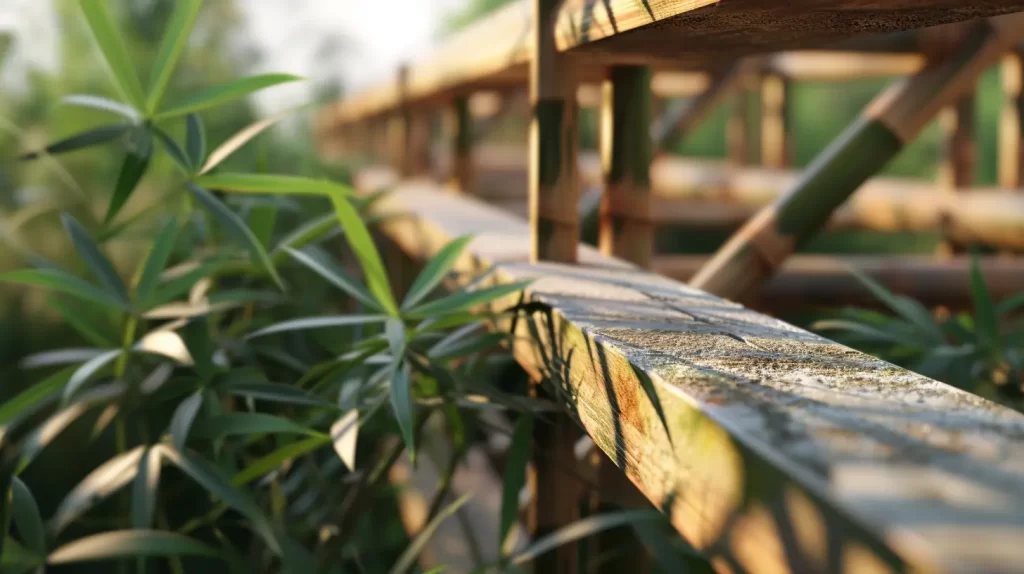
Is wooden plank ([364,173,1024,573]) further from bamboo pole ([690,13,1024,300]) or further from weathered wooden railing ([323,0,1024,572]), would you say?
bamboo pole ([690,13,1024,300])

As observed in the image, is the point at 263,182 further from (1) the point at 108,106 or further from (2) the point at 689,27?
(2) the point at 689,27

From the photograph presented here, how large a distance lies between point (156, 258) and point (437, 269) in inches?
16.1

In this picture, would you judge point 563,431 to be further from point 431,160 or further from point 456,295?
point 431,160

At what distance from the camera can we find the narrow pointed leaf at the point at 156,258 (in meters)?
1.45

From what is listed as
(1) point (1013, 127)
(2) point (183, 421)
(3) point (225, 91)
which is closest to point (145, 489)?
(2) point (183, 421)

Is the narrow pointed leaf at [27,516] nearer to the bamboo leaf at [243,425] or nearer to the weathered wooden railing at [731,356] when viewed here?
the bamboo leaf at [243,425]

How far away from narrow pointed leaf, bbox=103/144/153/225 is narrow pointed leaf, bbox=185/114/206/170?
51mm

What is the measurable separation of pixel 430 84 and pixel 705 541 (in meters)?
2.10

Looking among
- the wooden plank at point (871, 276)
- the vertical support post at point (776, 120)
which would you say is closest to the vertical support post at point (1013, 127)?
the wooden plank at point (871, 276)

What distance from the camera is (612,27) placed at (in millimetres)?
1139

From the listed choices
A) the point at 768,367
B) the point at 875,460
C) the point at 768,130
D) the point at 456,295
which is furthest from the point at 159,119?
the point at 768,130

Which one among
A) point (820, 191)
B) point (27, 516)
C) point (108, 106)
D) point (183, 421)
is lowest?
point (27, 516)

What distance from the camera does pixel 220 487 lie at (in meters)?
1.31

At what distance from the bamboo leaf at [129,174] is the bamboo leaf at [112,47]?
2.9 inches
